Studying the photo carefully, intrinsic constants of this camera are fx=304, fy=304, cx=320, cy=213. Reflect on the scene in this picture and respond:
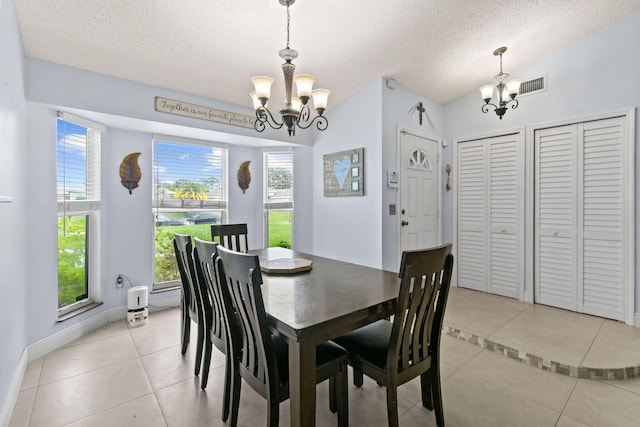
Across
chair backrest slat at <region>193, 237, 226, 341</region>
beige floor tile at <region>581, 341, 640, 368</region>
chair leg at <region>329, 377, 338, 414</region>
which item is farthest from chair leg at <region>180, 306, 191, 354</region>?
beige floor tile at <region>581, 341, 640, 368</region>

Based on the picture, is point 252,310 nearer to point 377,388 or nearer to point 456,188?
point 377,388

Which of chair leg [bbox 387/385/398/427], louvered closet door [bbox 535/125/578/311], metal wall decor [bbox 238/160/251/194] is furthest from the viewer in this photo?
metal wall decor [bbox 238/160/251/194]

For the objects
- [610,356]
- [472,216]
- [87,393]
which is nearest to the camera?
[87,393]

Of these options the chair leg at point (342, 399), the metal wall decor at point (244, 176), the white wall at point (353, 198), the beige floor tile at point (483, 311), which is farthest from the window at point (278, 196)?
the chair leg at point (342, 399)

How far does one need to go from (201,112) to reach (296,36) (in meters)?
1.35

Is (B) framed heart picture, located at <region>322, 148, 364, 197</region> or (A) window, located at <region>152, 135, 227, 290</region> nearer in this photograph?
(A) window, located at <region>152, 135, 227, 290</region>

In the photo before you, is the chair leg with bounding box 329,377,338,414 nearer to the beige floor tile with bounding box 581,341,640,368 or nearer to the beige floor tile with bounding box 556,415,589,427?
the beige floor tile with bounding box 556,415,589,427

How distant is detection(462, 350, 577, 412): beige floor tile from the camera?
6.54 ft

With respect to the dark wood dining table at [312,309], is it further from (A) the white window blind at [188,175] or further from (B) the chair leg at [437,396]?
(A) the white window blind at [188,175]

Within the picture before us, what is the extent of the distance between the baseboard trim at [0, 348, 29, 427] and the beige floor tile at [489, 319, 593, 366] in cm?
343

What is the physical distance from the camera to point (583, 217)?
3246 mm

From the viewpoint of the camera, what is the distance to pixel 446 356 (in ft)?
8.34

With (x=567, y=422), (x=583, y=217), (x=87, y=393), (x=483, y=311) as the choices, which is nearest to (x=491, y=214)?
(x=583, y=217)

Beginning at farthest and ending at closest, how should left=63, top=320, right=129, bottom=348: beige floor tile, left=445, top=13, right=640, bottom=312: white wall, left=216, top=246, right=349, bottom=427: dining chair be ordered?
left=445, top=13, right=640, bottom=312: white wall, left=63, top=320, right=129, bottom=348: beige floor tile, left=216, top=246, right=349, bottom=427: dining chair
